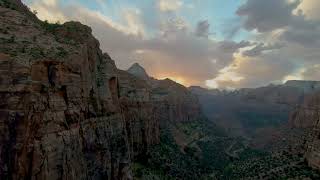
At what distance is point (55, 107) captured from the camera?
59.9m

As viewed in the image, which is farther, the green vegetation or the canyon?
the green vegetation

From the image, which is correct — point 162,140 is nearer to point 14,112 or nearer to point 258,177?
point 258,177

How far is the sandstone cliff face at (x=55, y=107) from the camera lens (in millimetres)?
54531

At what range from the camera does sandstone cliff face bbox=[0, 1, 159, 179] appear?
54531mm

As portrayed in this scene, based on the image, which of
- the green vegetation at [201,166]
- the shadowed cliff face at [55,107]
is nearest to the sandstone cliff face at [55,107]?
the shadowed cliff face at [55,107]

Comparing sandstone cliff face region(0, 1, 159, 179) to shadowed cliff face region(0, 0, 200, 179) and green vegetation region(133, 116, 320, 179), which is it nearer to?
shadowed cliff face region(0, 0, 200, 179)

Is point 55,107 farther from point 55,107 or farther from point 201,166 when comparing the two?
point 201,166

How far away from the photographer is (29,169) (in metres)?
56.0

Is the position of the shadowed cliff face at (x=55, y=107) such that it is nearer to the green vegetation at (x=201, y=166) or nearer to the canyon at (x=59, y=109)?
the canyon at (x=59, y=109)

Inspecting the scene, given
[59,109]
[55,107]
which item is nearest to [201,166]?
[59,109]

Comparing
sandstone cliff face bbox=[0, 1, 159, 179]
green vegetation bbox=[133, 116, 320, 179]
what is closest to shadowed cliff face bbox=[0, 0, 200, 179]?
sandstone cliff face bbox=[0, 1, 159, 179]

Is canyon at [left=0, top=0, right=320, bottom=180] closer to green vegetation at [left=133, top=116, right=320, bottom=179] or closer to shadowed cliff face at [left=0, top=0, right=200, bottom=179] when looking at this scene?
shadowed cliff face at [left=0, top=0, right=200, bottom=179]

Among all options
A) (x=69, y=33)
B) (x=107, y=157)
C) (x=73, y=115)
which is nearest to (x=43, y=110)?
(x=73, y=115)

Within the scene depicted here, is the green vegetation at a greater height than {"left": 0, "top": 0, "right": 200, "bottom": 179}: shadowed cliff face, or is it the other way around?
{"left": 0, "top": 0, "right": 200, "bottom": 179}: shadowed cliff face
